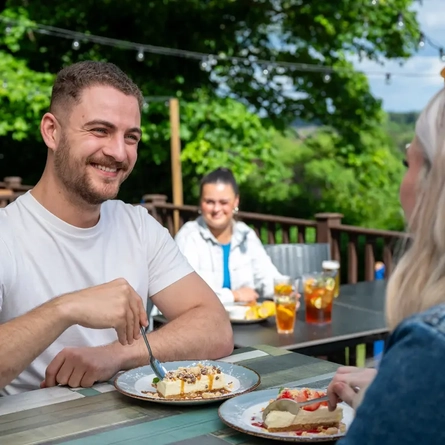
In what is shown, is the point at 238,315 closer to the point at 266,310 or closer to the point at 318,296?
the point at 266,310

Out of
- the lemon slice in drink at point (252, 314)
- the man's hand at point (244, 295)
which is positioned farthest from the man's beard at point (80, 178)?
the man's hand at point (244, 295)

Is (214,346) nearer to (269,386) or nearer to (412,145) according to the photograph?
(269,386)

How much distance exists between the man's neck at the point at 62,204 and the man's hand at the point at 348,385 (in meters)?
0.92

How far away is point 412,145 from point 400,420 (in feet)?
1.25

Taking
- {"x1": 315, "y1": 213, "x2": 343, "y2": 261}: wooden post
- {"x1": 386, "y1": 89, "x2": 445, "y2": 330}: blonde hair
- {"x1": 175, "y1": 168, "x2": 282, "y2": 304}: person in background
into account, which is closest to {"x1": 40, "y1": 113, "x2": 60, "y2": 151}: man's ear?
{"x1": 386, "y1": 89, "x2": 445, "y2": 330}: blonde hair

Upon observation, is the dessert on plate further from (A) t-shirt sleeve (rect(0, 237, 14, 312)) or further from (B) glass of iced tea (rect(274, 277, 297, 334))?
Answer: (B) glass of iced tea (rect(274, 277, 297, 334))

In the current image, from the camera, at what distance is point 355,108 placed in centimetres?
1288

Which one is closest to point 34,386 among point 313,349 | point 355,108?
point 313,349

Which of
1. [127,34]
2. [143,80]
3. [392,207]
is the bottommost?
[392,207]

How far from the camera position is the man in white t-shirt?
187cm

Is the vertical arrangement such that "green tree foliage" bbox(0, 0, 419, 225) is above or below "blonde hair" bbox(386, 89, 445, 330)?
above

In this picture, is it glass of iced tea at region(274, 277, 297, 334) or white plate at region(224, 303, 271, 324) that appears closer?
glass of iced tea at region(274, 277, 297, 334)

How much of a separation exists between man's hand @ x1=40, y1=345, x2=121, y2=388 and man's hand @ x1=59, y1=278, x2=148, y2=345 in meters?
0.09

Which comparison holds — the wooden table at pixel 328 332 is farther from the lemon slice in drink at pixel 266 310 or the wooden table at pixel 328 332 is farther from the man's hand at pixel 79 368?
the man's hand at pixel 79 368
